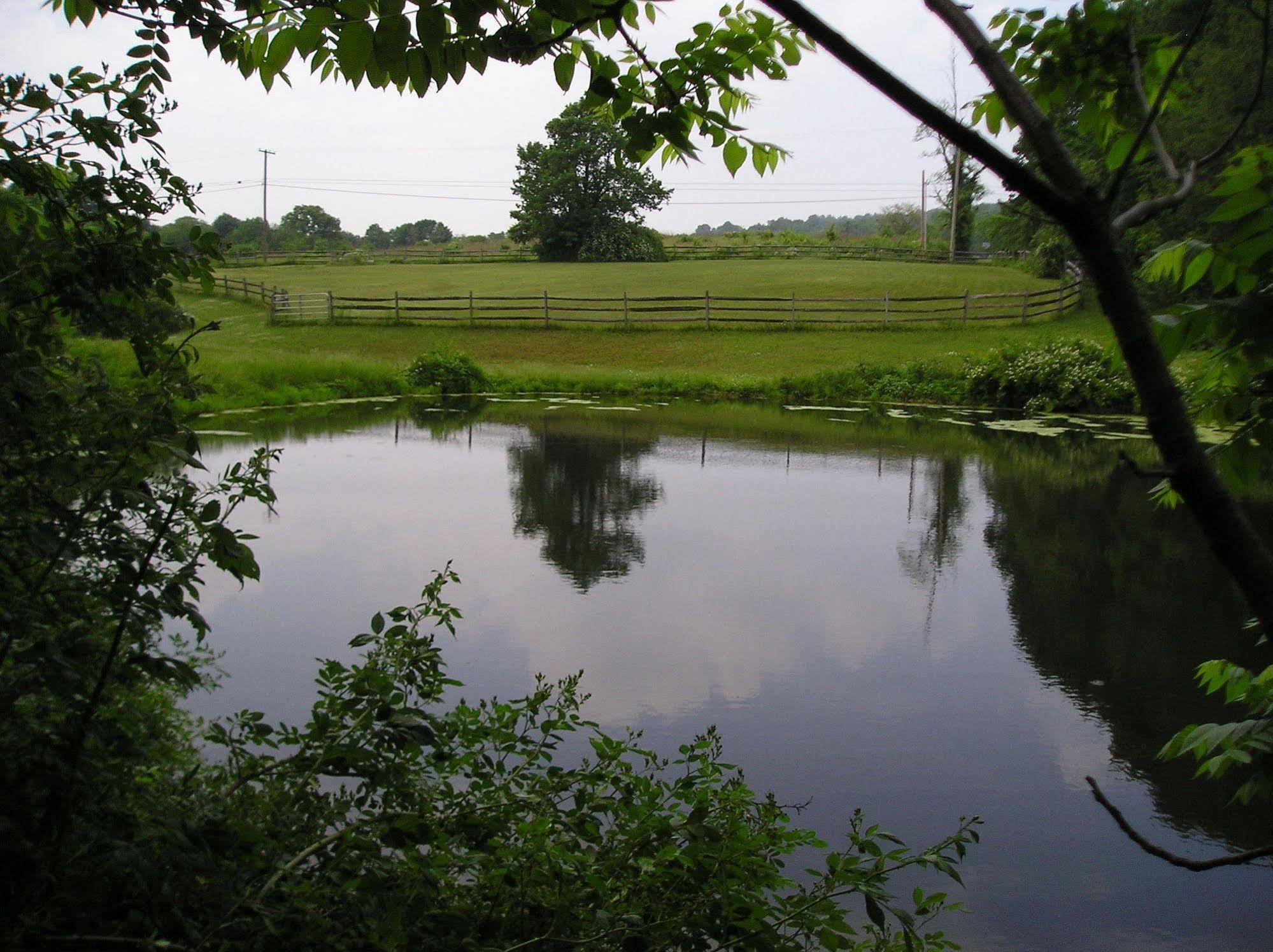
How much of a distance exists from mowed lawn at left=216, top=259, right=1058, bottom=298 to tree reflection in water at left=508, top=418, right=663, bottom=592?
2701 cm

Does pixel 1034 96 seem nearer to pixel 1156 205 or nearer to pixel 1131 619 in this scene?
pixel 1156 205

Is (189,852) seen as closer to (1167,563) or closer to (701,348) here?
(1167,563)

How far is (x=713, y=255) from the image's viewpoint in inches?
2368

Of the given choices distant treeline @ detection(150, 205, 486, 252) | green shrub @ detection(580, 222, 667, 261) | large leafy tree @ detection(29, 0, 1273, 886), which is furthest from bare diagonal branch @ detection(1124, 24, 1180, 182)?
distant treeline @ detection(150, 205, 486, 252)

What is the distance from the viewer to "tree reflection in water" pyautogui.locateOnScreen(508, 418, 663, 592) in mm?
8664

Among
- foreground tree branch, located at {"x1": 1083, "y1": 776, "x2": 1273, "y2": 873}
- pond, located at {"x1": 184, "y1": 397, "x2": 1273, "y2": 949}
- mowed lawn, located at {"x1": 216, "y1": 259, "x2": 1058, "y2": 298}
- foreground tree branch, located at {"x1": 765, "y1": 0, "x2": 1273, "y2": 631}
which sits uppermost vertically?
mowed lawn, located at {"x1": 216, "y1": 259, "x2": 1058, "y2": 298}

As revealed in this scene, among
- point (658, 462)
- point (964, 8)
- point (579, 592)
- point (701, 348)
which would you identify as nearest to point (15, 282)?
point (964, 8)

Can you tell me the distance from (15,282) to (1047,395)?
20.6m

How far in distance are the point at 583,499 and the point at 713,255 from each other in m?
50.9

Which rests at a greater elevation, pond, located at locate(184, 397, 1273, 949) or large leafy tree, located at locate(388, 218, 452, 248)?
large leafy tree, located at locate(388, 218, 452, 248)

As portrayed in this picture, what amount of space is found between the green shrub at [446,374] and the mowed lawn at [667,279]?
58.5 feet

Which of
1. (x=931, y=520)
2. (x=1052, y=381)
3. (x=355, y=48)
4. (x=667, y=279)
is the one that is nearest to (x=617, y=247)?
(x=667, y=279)

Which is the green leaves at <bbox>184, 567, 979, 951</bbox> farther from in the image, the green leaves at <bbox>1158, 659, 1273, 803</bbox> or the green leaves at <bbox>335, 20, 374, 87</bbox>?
the green leaves at <bbox>335, 20, 374, 87</bbox>

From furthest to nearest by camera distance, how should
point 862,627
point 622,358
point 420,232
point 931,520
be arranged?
point 420,232 → point 622,358 → point 931,520 → point 862,627
